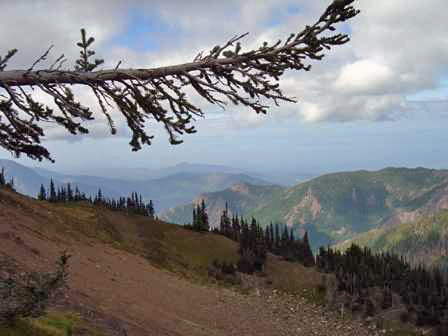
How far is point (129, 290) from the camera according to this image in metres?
41.8

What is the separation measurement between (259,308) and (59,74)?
169ft

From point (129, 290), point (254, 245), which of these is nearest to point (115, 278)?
point (129, 290)

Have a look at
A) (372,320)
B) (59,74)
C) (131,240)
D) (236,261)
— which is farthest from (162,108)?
(236,261)

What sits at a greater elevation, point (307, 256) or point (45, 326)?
point (45, 326)

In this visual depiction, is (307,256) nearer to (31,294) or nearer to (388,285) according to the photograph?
(388,285)

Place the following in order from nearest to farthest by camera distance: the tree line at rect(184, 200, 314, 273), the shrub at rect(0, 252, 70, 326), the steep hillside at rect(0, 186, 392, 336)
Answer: the shrub at rect(0, 252, 70, 326) < the steep hillside at rect(0, 186, 392, 336) < the tree line at rect(184, 200, 314, 273)

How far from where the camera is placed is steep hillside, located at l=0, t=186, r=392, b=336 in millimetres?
25062

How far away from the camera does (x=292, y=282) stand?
95.8 metres

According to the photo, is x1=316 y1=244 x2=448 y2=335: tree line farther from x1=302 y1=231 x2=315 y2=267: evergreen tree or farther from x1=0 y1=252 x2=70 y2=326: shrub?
x1=0 y1=252 x2=70 y2=326: shrub

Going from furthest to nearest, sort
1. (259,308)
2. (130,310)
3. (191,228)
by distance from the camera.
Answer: (191,228)
(259,308)
(130,310)

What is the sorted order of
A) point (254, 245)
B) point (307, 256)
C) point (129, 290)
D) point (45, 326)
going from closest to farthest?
point (45, 326) → point (129, 290) → point (254, 245) → point (307, 256)

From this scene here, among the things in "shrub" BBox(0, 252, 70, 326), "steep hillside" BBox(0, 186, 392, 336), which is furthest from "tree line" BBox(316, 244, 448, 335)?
"shrub" BBox(0, 252, 70, 326)

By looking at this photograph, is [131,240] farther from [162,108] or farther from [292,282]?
[162,108]

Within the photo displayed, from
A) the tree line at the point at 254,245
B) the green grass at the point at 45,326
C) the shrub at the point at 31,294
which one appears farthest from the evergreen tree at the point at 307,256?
the shrub at the point at 31,294
